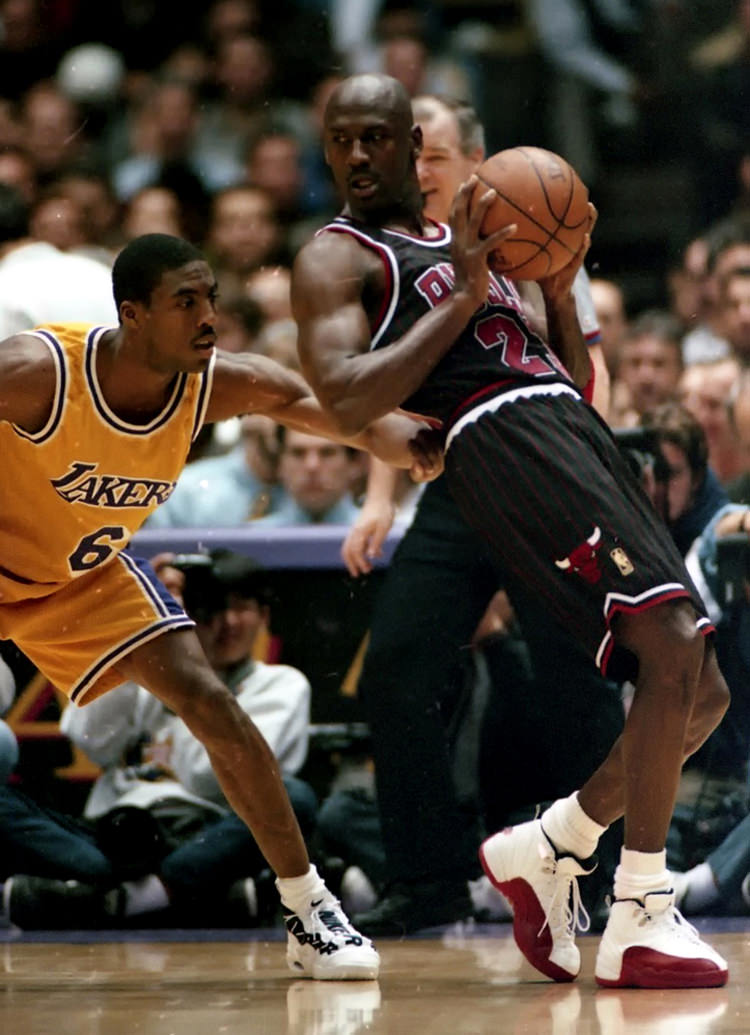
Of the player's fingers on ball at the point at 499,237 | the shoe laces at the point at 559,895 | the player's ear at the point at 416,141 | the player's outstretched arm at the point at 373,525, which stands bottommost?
the shoe laces at the point at 559,895

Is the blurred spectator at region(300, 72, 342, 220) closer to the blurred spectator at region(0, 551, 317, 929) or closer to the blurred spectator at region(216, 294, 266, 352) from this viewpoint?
the blurred spectator at region(216, 294, 266, 352)

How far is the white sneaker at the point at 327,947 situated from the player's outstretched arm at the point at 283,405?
1010mm

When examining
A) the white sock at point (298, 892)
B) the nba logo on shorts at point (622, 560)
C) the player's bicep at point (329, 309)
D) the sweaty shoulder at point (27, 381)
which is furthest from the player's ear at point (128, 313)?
the white sock at point (298, 892)

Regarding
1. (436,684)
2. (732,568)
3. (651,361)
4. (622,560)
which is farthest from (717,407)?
(622,560)

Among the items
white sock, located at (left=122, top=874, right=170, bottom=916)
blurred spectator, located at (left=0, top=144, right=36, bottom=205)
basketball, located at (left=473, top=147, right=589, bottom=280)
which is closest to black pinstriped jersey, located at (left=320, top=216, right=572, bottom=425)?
basketball, located at (left=473, top=147, right=589, bottom=280)

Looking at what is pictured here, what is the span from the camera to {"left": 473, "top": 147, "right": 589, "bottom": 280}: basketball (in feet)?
11.9

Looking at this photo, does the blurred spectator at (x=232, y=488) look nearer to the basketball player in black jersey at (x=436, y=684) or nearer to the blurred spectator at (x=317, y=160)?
the basketball player in black jersey at (x=436, y=684)

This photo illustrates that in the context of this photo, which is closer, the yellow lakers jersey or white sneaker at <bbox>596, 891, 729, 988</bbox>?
white sneaker at <bbox>596, 891, 729, 988</bbox>

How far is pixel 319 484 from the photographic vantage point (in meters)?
5.81

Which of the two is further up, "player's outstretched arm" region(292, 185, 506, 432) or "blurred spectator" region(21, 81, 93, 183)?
"blurred spectator" region(21, 81, 93, 183)

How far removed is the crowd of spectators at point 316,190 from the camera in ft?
17.0

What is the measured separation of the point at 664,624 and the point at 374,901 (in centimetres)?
188

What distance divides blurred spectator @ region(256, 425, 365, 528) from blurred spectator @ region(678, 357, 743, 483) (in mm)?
1055

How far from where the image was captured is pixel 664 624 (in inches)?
139
